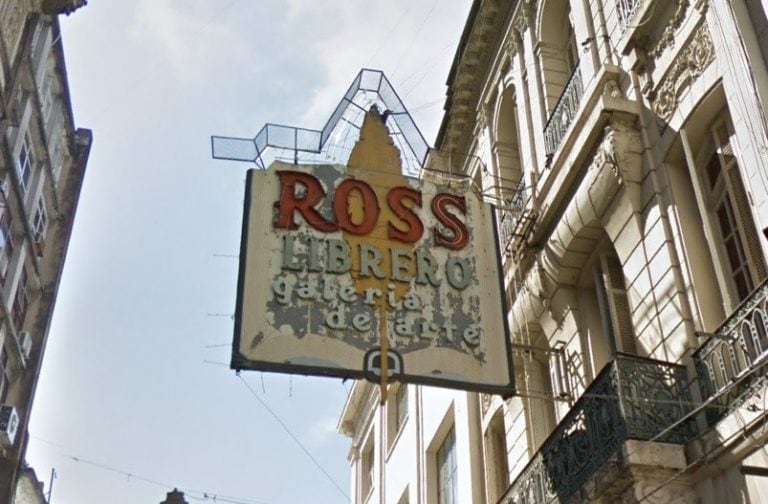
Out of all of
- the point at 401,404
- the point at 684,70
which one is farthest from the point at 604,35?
the point at 401,404

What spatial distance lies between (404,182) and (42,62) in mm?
22830

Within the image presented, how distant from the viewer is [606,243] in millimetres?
13953

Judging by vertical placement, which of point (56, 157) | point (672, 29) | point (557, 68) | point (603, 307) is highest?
point (56, 157)

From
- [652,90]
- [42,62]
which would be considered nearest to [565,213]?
[652,90]

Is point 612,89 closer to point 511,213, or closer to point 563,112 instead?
point 563,112

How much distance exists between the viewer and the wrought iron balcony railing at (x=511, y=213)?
52.8 feet

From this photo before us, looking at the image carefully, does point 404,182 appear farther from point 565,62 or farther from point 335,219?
point 565,62

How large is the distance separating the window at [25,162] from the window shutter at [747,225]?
24598 millimetres

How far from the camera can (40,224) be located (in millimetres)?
34000

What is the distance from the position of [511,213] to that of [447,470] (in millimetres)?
6342

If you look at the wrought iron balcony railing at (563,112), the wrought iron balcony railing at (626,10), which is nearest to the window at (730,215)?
the wrought iron balcony railing at (626,10)

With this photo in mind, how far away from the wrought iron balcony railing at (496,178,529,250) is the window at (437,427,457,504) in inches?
202

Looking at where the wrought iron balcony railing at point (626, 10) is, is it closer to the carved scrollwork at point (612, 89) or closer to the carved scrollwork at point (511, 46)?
the carved scrollwork at point (612, 89)

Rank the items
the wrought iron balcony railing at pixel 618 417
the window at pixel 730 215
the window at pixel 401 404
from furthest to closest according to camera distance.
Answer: the window at pixel 401 404
the window at pixel 730 215
the wrought iron balcony railing at pixel 618 417
